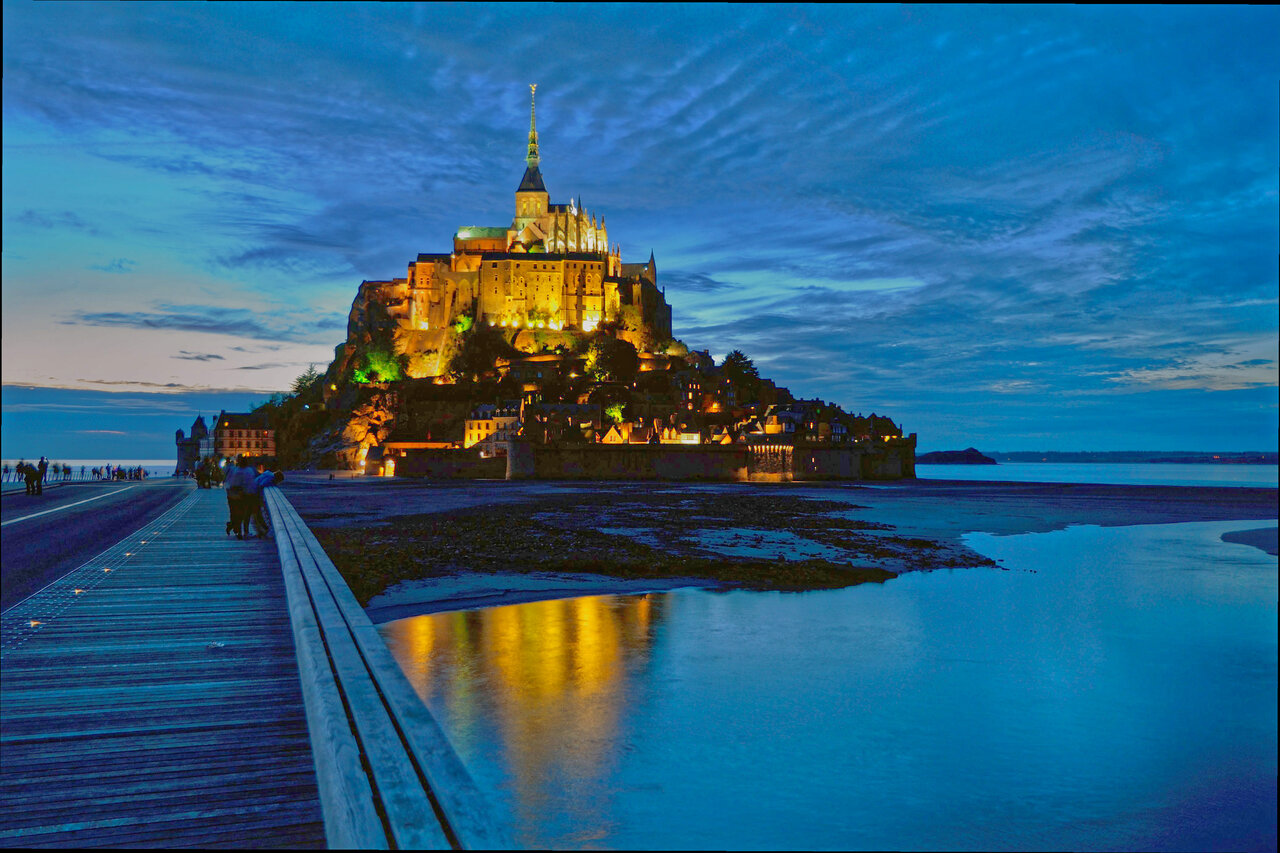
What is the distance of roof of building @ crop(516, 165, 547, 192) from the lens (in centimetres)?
11125

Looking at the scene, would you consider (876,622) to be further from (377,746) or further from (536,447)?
(536,447)

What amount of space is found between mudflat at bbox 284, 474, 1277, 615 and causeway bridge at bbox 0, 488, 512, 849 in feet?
9.09

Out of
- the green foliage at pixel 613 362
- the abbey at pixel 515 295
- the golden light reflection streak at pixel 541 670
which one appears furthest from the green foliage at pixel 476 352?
the golden light reflection streak at pixel 541 670

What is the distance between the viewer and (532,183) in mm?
111688

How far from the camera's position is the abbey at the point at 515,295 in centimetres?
9362

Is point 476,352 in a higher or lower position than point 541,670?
higher

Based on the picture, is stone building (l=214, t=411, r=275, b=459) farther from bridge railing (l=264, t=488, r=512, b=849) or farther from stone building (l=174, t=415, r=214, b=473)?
bridge railing (l=264, t=488, r=512, b=849)

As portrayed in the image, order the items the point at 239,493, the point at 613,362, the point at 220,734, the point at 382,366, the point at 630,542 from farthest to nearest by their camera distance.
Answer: the point at 382,366, the point at 613,362, the point at 630,542, the point at 239,493, the point at 220,734

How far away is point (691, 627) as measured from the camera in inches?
420

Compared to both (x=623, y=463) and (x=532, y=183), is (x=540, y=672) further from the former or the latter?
(x=532, y=183)

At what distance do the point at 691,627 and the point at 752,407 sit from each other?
252ft

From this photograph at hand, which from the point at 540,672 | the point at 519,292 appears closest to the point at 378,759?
the point at 540,672

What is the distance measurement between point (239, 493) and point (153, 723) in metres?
9.60

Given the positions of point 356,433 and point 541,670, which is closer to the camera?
point 541,670
